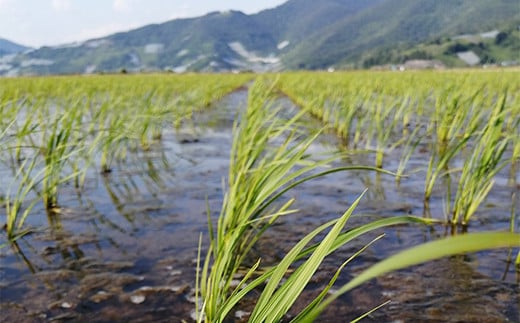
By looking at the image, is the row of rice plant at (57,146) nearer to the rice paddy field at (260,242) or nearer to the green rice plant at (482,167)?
the rice paddy field at (260,242)

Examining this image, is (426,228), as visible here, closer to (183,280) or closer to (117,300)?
(183,280)

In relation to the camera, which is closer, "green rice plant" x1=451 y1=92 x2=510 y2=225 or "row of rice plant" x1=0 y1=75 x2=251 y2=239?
"green rice plant" x1=451 y1=92 x2=510 y2=225

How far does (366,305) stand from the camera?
1.88 metres

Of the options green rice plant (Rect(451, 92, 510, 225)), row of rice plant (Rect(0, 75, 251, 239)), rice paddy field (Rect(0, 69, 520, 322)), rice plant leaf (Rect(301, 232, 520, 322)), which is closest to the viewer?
rice plant leaf (Rect(301, 232, 520, 322))

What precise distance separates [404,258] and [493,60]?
158402 mm

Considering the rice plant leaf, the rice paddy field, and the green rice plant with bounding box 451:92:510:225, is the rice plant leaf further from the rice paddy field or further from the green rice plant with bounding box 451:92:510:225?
the green rice plant with bounding box 451:92:510:225

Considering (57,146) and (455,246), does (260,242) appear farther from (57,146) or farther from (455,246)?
(455,246)

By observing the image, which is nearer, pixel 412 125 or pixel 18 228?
pixel 18 228

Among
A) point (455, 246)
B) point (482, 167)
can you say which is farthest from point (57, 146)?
point (455, 246)

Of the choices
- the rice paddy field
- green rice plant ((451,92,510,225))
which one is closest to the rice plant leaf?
the rice paddy field

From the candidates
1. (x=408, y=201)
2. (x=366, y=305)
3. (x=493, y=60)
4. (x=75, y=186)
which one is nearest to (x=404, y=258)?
(x=366, y=305)

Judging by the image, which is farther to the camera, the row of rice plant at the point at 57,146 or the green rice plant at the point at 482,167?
the row of rice plant at the point at 57,146

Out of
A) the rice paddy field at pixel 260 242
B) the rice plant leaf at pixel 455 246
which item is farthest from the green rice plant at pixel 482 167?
the rice plant leaf at pixel 455 246

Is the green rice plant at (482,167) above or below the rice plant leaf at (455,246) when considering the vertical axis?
below
